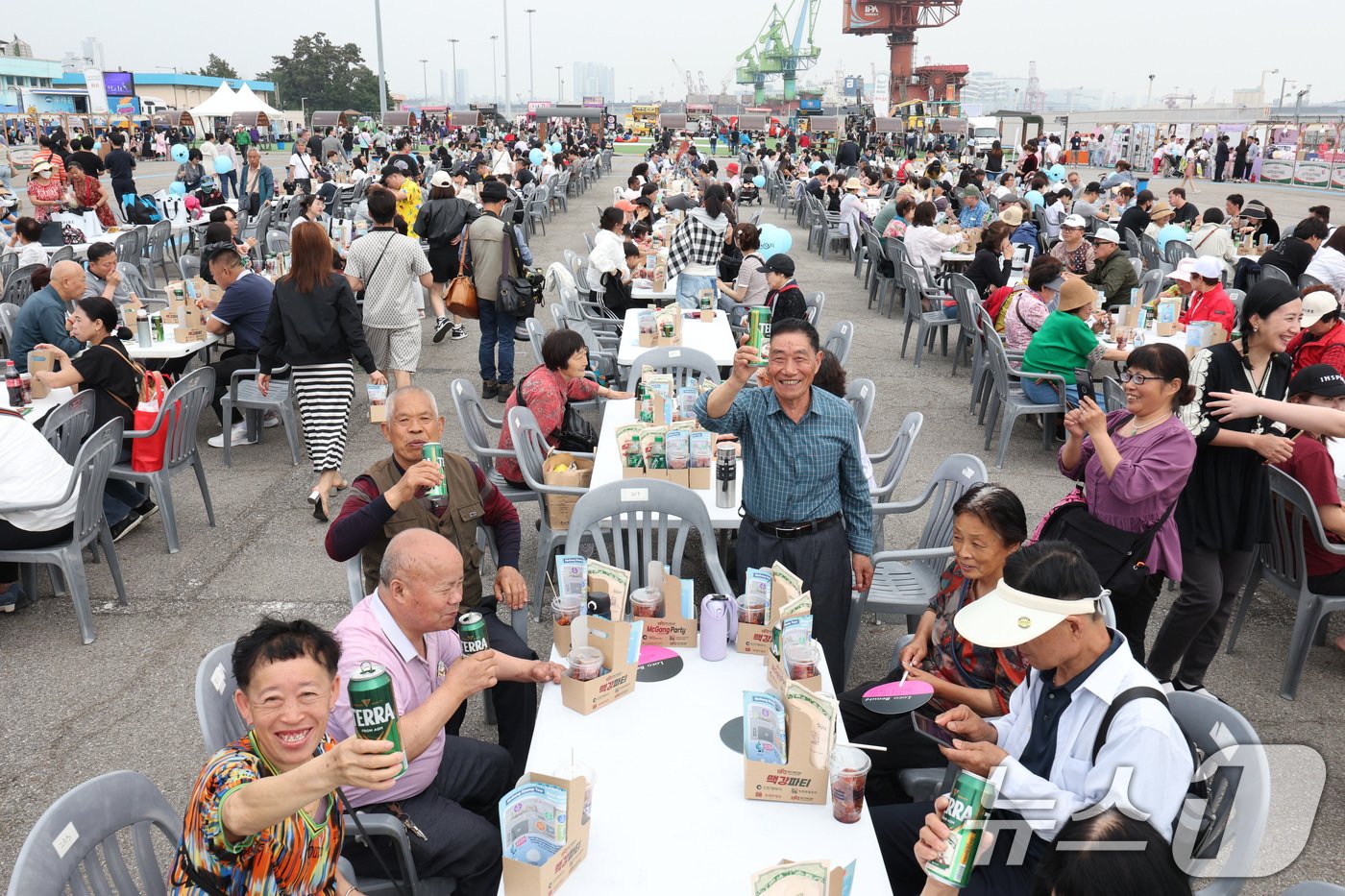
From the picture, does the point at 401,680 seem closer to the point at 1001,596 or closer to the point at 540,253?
the point at 1001,596

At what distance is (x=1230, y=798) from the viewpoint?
2.15 meters

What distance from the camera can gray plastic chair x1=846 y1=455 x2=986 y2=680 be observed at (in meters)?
3.95

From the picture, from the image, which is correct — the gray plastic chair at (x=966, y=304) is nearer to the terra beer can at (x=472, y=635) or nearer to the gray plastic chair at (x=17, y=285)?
the terra beer can at (x=472, y=635)

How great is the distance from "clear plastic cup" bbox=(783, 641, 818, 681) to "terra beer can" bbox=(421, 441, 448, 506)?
1.33 meters

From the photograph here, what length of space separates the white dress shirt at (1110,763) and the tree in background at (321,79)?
7833 centimetres

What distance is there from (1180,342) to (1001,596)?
5560 mm

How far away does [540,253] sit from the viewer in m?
15.3

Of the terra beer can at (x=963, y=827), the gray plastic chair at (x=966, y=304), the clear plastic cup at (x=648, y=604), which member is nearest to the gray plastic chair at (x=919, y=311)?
the gray plastic chair at (x=966, y=304)

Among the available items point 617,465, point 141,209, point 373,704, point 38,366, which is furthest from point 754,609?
point 141,209

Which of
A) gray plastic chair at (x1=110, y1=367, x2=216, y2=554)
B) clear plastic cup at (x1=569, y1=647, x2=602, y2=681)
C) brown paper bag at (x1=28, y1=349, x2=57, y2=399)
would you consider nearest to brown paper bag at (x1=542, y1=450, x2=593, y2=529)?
clear plastic cup at (x1=569, y1=647, x2=602, y2=681)

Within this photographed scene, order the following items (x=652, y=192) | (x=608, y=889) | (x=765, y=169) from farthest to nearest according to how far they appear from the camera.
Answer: (x=765, y=169) → (x=652, y=192) → (x=608, y=889)

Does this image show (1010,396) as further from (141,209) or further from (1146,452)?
(141,209)

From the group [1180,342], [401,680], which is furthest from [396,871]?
[1180,342]

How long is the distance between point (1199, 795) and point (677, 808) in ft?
3.93
